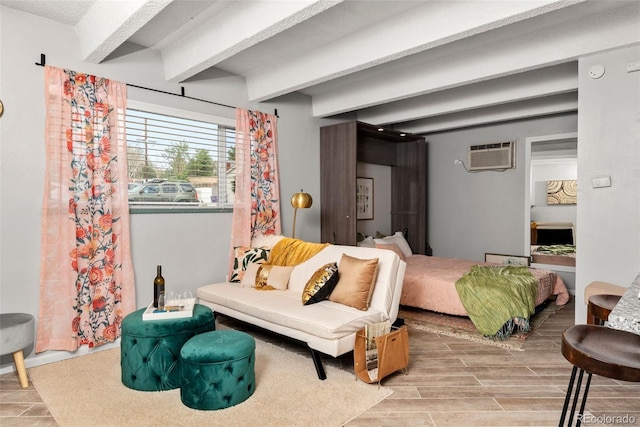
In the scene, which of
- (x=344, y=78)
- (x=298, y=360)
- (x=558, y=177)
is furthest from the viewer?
(x=558, y=177)

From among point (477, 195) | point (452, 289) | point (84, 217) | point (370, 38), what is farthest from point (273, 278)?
point (477, 195)

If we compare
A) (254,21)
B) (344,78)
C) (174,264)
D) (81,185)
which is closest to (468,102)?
(344,78)

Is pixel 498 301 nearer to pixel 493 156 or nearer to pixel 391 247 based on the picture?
pixel 391 247

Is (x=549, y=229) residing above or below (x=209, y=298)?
above

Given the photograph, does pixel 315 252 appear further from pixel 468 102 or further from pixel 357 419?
pixel 468 102

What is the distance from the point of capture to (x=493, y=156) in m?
5.93

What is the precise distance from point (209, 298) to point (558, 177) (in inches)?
203

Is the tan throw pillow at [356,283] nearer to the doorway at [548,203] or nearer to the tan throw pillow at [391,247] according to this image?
the tan throw pillow at [391,247]

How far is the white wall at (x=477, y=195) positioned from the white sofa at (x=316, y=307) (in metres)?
3.42

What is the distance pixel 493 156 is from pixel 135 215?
16.8 ft

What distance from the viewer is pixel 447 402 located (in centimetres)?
244

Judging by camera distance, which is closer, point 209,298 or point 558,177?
point 209,298

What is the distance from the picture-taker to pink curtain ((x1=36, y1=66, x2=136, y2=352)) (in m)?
3.11

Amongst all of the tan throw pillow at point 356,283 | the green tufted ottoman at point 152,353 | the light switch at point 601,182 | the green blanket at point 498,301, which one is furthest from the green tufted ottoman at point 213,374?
the light switch at point 601,182
